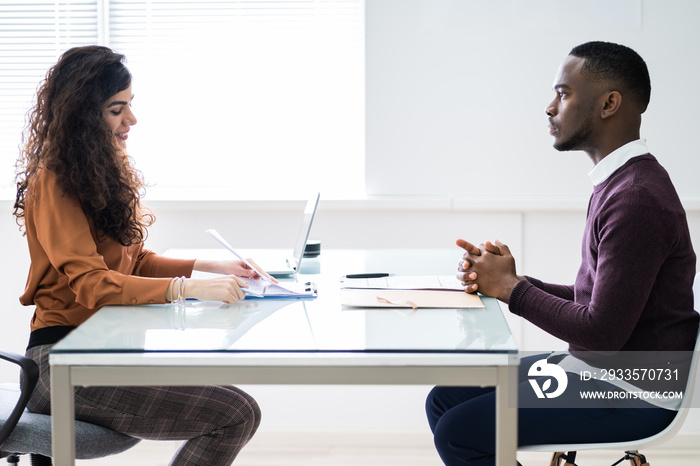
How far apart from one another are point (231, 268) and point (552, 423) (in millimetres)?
916

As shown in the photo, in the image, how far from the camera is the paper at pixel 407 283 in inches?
75.1

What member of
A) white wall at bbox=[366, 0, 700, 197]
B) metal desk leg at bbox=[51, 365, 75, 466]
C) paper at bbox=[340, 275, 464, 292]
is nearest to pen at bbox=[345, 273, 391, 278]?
paper at bbox=[340, 275, 464, 292]

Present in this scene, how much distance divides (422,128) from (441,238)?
45 centimetres

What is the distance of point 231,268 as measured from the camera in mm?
2078

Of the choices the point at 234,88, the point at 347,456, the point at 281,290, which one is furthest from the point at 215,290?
the point at 234,88

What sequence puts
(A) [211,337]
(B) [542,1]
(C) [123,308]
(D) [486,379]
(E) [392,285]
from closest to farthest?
(D) [486,379] → (A) [211,337] → (C) [123,308] → (E) [392,285] → (B) [542,1]

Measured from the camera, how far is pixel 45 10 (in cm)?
322

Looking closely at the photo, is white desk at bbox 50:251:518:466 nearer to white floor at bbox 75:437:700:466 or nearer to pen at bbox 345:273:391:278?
pen at bbox 345:273:391:278

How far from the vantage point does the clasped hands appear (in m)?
1.83

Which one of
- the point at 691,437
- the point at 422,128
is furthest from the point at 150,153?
the point at 691,437

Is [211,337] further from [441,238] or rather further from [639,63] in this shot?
[441,238]

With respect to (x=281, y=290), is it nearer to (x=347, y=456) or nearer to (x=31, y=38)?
(x=347, y=456)

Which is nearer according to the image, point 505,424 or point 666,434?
point 505,424

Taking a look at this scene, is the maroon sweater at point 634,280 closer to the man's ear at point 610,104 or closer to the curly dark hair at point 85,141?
the man's ear at point 610,104
